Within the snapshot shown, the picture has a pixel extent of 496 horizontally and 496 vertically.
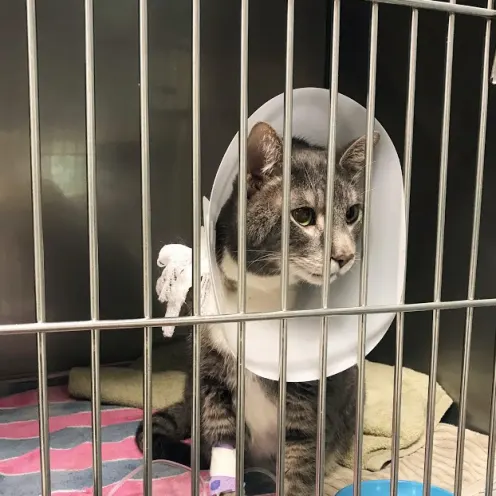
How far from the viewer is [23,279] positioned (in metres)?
1.10

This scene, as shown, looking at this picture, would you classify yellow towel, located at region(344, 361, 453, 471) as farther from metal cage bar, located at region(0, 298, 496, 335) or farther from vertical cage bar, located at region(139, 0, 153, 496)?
vertical cage bar, located at region(139, 0, 153, 496)

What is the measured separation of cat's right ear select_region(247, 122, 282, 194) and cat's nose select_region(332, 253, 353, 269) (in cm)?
14

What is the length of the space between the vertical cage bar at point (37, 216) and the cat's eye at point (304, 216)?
381 mm

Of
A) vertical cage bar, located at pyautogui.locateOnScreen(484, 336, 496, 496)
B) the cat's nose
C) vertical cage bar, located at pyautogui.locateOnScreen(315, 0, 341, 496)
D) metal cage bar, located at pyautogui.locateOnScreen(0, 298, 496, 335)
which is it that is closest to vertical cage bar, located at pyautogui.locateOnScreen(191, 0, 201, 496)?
metal cage bar, located at pyautogui.locateOnScreen(0, 298, 496, 335)

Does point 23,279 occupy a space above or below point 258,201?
below

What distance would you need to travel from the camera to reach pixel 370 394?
1060 millimetres

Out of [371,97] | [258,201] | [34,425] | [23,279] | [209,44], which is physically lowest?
[34,425]

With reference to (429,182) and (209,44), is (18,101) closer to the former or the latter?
(209,44)

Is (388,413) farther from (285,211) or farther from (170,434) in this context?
(285,211)

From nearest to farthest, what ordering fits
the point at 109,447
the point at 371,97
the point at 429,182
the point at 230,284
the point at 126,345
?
the point at 371,97, the point at 230,284, the point at 109,447, the point at 429,182, the point at 126,345

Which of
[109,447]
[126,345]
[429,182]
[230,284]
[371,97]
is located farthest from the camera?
[126,345]

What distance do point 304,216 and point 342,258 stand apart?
0.31ft

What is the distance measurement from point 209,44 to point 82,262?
0.47 meters

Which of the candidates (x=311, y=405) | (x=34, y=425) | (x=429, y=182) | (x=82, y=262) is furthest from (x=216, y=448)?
(x=429, y=182)
